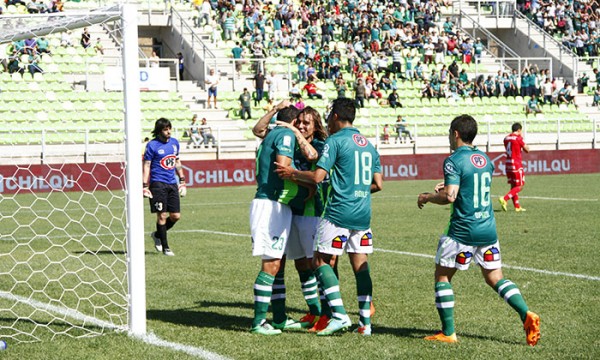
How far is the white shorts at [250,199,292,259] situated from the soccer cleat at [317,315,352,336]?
2.35 ft

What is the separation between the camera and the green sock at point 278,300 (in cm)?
832

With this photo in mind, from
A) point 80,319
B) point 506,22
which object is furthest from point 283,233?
point 506,22

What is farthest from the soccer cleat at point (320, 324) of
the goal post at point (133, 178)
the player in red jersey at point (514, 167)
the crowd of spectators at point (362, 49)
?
the crowd of spectators at point (362, 49)

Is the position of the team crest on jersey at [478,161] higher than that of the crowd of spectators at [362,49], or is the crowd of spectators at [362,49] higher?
the crowd of spectators at [362,49]

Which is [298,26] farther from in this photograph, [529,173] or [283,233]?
[283,233]

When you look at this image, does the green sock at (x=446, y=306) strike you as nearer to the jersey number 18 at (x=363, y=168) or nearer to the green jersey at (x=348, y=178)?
the green jersey at (x=348, y=178)

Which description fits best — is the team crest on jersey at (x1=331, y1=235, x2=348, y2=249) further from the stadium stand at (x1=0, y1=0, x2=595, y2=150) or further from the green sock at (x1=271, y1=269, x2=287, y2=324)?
the stadium stand at (x1=0, y1=0, x2=595, y2=150)

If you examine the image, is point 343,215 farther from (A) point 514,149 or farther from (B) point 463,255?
(A) point 514,149

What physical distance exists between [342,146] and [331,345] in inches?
64.7

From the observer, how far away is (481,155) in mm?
7758

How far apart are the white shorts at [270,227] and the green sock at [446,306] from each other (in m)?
1.39

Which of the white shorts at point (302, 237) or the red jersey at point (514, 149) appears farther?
the red jersey at point (514, 149)

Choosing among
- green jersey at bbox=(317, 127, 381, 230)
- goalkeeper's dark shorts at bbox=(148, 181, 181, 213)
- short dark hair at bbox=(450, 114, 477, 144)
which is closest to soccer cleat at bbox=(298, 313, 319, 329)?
green jersey at bbox=(317, 127, 381, 230)

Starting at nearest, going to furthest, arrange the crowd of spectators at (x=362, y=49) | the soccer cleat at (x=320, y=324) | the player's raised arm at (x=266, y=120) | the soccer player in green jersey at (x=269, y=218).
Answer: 1. the soccer player in green jersey at (x=269, y=218)
2. the soccer cleat at (x=320, y=324)
3. the player's raised arm at (x=266, y=120)
4. the crowd of spectators at (x=362, y=49)
